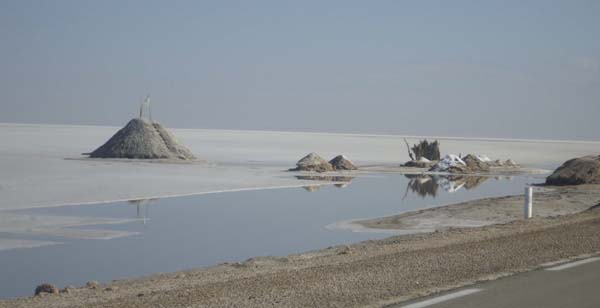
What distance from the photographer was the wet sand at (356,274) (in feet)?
30.7

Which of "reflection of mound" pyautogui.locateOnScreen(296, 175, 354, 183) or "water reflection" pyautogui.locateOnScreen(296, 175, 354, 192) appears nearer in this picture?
"water reflection" pyautogui.locateOnScreen(296, 175, 354, 192)

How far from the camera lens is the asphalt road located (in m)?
8.82

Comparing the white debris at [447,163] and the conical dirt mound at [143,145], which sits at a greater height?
the conical dirt mound at [143,145]

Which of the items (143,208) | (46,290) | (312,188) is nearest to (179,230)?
(143,208)

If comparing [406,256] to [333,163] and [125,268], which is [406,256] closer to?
[125,268]

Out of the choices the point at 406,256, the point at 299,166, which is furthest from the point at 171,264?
the point at 299,166

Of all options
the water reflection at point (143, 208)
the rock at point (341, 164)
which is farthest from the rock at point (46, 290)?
the rock at point (341, 164)

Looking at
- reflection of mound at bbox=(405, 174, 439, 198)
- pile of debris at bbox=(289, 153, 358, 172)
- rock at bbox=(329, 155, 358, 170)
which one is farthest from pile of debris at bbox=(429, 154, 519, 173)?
pile of debris at bbox=(289, 153, 358, 172)

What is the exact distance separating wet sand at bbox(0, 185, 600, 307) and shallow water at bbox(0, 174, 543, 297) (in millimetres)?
1419

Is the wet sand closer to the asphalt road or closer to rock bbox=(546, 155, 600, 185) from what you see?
the asphalt road

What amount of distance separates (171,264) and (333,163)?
3051cm

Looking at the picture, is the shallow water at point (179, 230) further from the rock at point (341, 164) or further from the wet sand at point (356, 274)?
the rock at point (341, 164)

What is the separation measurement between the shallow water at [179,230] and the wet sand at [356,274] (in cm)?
142

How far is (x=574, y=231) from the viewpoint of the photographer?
1530cm
